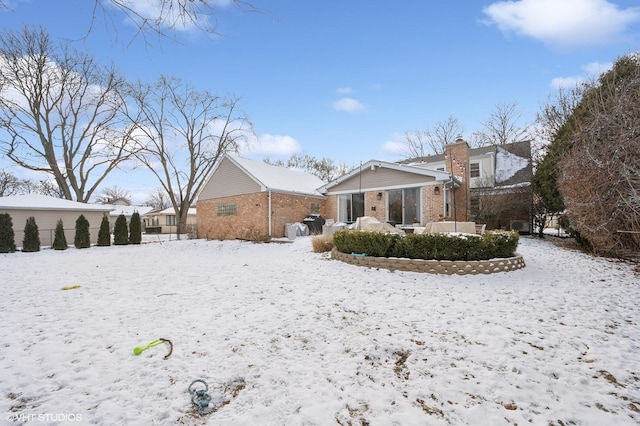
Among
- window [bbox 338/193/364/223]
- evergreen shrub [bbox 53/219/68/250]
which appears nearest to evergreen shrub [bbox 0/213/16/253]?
evergreen shrub [bbox 53/219/68/250]

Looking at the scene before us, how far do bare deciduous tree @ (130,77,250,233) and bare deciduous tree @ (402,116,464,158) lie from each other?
59.8 feet

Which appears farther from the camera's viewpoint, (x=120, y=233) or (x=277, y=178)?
(x=277, y=178)

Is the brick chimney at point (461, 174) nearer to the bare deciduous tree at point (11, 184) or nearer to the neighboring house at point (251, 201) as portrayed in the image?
the neighboring house at point (251, 201)

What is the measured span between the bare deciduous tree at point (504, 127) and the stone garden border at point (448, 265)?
23.5 metres

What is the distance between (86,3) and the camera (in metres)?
2.31

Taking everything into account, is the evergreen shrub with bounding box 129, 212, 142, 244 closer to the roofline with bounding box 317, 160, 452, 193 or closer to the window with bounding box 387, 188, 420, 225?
the roofline with bounding box 317, 160, 452, 193

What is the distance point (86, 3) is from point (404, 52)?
8817 mm

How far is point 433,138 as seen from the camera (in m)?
30.7

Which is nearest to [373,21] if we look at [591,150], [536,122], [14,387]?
[14,387]

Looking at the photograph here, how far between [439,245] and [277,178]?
1278cm

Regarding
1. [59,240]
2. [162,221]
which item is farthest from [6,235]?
[162,221]

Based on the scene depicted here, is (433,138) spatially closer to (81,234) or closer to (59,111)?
(81,234)

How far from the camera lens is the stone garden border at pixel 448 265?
660cm

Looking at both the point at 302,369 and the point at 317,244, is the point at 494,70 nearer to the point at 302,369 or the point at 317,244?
the point at 317,244
